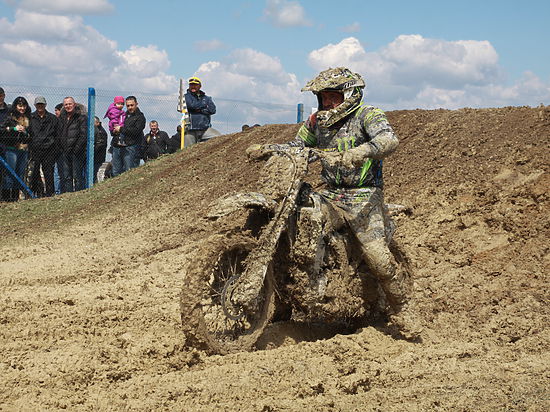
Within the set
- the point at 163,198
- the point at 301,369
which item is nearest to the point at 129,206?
the point at 163,198

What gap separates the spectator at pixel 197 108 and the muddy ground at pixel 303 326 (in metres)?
2.12

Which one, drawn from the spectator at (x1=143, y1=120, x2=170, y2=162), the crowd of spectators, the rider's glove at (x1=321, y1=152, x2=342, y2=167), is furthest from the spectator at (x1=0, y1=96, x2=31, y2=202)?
the rider's glove at (x1=321, y1=152, x2=342, y2=167)

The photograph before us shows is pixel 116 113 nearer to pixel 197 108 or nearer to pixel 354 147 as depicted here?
pixel 197 108

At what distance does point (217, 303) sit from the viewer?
5.79 metres

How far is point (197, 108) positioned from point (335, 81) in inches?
451

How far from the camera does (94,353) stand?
578 cm

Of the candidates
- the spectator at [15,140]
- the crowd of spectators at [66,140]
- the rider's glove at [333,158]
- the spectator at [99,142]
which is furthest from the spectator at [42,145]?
the rider's glove at [333,158]

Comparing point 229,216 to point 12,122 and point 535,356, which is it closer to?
point 535,356

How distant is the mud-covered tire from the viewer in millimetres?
5574

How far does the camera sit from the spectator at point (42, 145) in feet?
49.3

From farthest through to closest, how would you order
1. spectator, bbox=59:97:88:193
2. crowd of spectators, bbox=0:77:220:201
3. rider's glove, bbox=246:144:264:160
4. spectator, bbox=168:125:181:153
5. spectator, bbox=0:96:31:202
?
spectator, bbox=168:125:181:153 → spectator, bbox=59:97:88:193 → crowd of spectators, bbox=0:77:220:201 → spectator, bbox=0:96:31:202 → rider's glove, bbox=246:144:264:160

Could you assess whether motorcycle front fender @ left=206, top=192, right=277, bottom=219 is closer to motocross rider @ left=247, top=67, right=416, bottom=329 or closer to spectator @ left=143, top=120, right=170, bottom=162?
motocross rider @ left=247, top=67, right=416, bottom=329

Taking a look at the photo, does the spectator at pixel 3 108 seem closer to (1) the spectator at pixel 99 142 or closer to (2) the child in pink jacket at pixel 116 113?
(1) the spectator at pixel 99 142

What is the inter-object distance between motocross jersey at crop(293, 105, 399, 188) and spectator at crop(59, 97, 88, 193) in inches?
402
